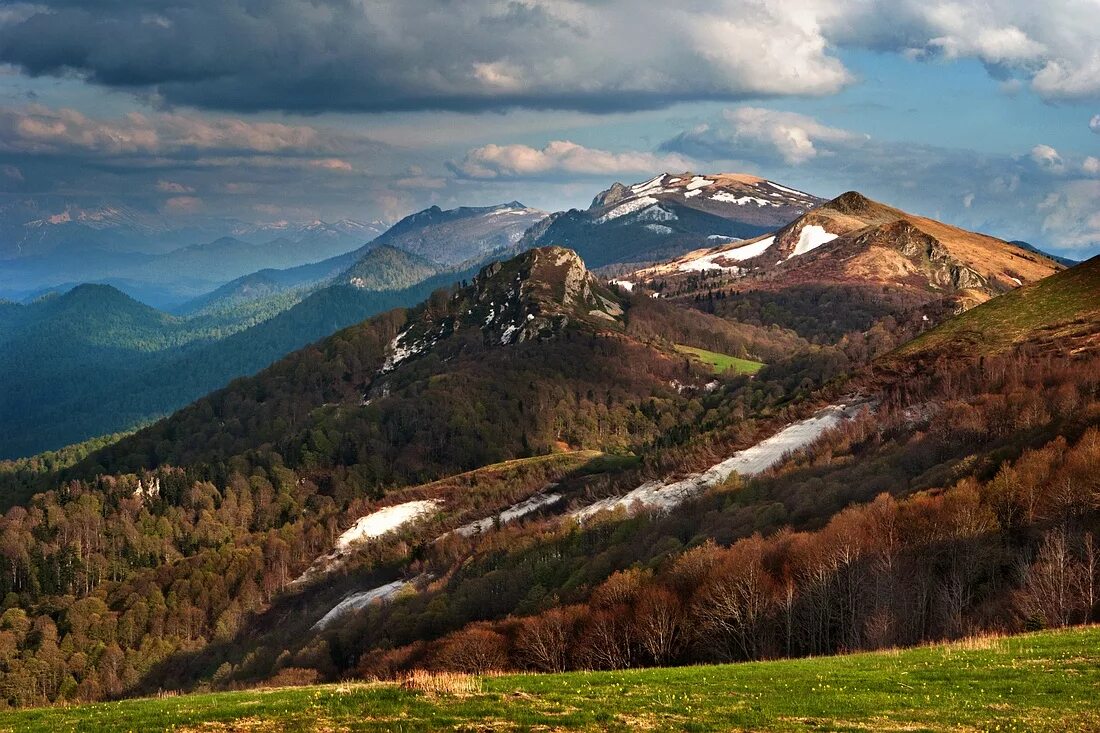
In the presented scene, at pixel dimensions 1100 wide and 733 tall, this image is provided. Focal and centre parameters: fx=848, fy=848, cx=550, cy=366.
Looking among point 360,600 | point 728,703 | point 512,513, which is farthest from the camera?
point 512,513

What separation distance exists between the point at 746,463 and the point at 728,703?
117894mm

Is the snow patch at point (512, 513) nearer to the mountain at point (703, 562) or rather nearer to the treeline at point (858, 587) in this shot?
the mountain at point (703, 562)

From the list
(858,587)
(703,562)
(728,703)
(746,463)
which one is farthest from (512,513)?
(728,703)

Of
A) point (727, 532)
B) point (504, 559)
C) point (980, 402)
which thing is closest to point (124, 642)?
point (504, 559)

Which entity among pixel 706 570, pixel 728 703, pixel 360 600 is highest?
pixel 728 703

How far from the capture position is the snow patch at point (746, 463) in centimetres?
13800

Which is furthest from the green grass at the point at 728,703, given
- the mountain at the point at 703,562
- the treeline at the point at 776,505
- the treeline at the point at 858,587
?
the treeline at the point at 776,505

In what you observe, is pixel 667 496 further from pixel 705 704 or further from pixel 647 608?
pixel 705 704

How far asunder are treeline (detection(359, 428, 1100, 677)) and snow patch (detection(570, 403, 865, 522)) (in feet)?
231

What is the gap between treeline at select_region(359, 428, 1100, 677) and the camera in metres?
52.0

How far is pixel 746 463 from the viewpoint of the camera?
143m

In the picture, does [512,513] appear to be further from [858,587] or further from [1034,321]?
[858,587]

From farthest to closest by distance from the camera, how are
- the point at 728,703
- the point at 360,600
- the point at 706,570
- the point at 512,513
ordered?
1. the point at 512,513
2. the point at 360,600
3. the point at 706,570
4. the point at 728,703

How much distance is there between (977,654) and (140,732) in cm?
2986
